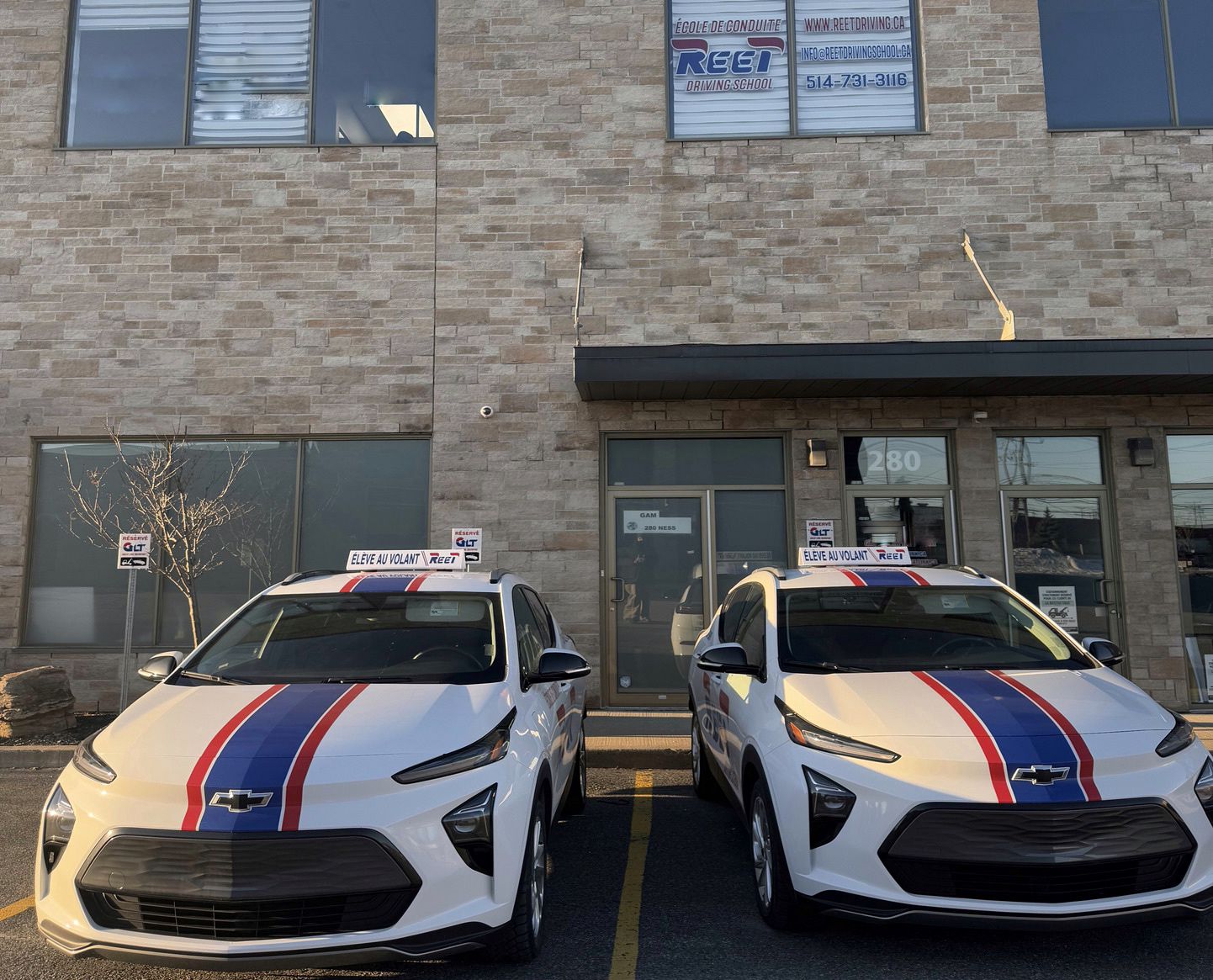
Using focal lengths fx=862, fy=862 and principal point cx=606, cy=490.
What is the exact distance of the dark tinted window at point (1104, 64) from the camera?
10398 millimetres

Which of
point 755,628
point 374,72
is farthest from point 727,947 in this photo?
point 374,72

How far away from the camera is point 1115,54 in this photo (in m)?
10.5

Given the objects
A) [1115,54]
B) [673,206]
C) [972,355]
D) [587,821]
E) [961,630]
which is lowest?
[587,821]

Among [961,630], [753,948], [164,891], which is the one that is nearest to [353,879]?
[164,891]

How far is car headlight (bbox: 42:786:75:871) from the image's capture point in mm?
3164

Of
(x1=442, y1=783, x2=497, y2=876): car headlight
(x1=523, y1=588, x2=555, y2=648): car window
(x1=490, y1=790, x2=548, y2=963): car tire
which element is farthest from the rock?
(x1=442, y1=783, x2=497, y2=876): car headlight

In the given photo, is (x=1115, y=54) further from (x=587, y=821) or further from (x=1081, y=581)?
(x=587, y=821)

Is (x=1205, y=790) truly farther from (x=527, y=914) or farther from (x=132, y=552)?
(x=132, y=552)

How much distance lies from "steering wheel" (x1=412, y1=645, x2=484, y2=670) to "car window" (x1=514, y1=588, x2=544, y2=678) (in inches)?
8.9

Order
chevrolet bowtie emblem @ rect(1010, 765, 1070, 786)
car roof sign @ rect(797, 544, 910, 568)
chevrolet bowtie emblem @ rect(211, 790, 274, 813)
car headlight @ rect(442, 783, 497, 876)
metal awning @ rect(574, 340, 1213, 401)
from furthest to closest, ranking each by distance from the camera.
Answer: metal awning @ rect(574, 340, 1213, 401)
car roof sign @ rect(797, 544, 910, 568)
chevrolet bowtie emblem @ rect(1010, 765, 1070, 786)
car headlight @ rect(442, 783, 497, 876)
chevrolet bowtie emblem @ rect(211, 790, 274, 813)

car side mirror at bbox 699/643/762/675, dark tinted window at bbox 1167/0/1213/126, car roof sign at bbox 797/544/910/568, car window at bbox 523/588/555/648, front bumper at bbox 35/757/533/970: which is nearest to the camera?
front bumper at bbox 35/757/533/970

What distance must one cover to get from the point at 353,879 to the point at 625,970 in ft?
4.24

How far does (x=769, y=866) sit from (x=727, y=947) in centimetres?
38

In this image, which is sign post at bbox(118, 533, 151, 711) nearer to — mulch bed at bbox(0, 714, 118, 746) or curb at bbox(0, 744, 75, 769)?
mulch bed at bbox(0, 714, 118, 746)
